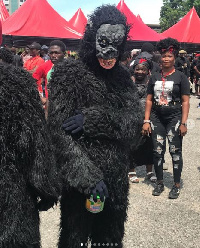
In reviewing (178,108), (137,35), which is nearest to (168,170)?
(178,108)

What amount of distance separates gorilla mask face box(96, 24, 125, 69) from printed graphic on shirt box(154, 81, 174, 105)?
198cm

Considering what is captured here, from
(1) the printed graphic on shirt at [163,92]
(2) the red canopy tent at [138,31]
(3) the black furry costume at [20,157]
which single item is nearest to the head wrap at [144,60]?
(1) the printed graphic on shirt at [163,92]

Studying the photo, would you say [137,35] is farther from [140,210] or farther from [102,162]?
[102,162]

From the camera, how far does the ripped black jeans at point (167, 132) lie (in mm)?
4152

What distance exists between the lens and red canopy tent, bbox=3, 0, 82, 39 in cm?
1155

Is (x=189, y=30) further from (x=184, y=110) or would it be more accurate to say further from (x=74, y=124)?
(x=74, y=124)

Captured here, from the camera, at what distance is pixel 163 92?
4.14m

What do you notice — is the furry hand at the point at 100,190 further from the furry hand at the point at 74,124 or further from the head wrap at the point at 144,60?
the head wrap at the point at 144,60

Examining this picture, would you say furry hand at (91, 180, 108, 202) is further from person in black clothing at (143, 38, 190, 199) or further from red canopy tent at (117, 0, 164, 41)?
red canopy tent at (117, 0, 164, 41)

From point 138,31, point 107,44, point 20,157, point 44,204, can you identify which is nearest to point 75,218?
point 44,204

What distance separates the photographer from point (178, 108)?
163 inches

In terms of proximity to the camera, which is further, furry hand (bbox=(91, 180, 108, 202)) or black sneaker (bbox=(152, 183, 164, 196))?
black sneaker (bbox=(152, 183, 164, 196))

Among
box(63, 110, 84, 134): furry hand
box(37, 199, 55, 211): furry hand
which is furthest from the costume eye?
box(37, 199, 55, 211): furry hand

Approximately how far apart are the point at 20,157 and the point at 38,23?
1106 cm
